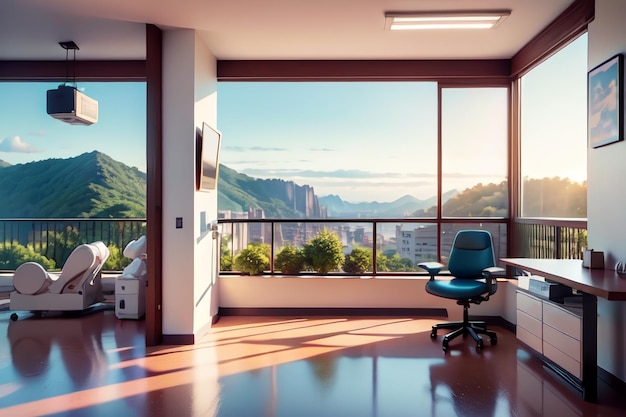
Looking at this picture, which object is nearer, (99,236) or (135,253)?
(135,253)

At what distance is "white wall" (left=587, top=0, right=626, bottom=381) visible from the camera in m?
3.12

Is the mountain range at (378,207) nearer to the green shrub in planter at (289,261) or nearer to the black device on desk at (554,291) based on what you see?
the green shrub in planter at (289,261)

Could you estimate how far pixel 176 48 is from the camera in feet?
14.2

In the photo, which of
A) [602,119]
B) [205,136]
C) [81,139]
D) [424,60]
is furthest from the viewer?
[81,139]

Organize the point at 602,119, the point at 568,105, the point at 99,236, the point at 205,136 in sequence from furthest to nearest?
1. the point at 99,236
2. the point at 205,136
3. the point at 568,105
4. the point at 602,119

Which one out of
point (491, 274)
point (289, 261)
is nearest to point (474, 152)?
point (491, 274)

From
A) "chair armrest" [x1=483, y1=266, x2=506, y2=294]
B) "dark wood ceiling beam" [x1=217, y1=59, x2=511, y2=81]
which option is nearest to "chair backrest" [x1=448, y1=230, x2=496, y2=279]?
"chair armrest" [x1=483, y1=266, x2=506, y2=294]

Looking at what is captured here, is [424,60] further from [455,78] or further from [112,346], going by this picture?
[112,346]

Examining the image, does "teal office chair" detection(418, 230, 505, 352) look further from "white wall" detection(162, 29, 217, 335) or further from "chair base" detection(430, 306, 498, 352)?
"white wall" detection(162, 29, 217, 335)

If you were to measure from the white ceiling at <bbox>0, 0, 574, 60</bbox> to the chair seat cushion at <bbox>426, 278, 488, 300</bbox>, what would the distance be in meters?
2.57

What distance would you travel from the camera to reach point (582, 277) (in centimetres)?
279

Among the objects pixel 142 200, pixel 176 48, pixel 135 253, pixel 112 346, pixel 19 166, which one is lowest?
pixel 112 346

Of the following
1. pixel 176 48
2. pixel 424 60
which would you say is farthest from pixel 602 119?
pixel 176 48

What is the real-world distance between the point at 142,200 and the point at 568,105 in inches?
236
